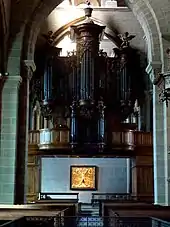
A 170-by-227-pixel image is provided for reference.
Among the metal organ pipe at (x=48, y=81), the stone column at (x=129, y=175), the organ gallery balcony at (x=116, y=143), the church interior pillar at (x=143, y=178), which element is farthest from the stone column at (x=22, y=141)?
the stone column at (x=129, y=175)

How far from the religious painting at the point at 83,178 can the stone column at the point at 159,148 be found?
10500 millimetres

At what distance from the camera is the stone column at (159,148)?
44.4 ft

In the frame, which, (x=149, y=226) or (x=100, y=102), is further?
(x=100, y=102)

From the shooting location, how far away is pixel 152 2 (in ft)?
45.8

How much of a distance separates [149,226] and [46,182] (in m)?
17.3

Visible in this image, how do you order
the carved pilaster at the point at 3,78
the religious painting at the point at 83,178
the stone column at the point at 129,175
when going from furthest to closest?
the religious painting at the point at 83,178 < the stone column at the point at 129,175 < the carved pilaster at the point at 3,78

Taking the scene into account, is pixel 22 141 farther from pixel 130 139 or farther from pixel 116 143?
pixel 130 139

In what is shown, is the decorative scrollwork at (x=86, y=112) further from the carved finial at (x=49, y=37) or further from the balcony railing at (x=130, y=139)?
the carved finial at (x=49, y=37)

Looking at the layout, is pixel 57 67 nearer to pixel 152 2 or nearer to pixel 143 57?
pixel 143 57

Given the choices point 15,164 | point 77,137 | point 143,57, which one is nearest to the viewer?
point 15,164

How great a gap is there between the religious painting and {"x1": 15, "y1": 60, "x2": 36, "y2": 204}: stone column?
34.4 feet

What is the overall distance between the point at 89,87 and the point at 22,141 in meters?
6.45

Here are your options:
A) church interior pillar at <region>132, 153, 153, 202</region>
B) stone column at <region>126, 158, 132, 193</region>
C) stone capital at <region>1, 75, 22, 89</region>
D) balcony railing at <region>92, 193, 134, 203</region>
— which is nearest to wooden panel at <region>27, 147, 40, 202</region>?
balcony railing at <region>92, 193, 134, 203</region>

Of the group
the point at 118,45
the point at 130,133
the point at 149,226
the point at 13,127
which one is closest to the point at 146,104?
the point at 130,133
